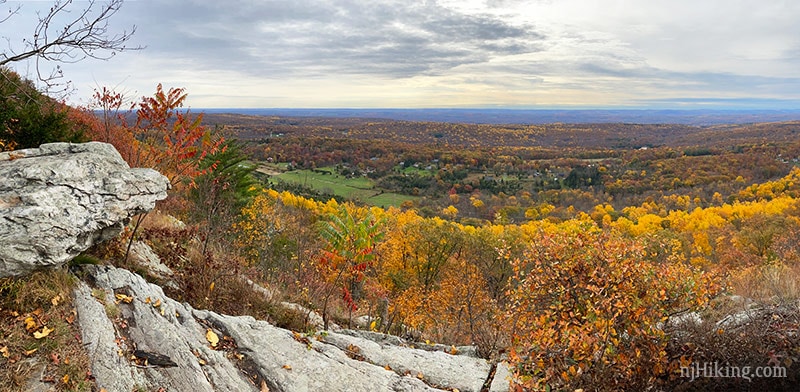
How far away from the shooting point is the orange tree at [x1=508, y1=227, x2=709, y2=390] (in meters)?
6.38

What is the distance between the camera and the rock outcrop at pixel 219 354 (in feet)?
16.4

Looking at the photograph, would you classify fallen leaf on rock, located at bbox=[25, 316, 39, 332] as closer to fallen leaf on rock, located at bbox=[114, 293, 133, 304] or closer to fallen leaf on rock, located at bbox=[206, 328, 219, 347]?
fallen leaf on rock, located at bbox=[114, 293, 133, 304]

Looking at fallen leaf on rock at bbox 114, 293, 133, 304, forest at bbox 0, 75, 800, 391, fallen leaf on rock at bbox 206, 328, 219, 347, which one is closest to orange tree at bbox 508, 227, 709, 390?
forest at bbox 0, 75, 800, 391

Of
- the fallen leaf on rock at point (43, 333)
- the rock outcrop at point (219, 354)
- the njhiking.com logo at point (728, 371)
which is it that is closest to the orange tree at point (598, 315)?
the njhiking.com logo at point (728, 371)

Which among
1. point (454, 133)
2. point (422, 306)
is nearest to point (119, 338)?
point (422, 306)

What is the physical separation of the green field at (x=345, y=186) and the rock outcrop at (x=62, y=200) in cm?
6488

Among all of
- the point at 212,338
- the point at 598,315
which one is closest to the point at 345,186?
the point at 212,338

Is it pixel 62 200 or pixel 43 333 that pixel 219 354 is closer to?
pixel 43 333

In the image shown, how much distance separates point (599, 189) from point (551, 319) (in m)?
101

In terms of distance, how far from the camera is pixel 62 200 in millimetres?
5121

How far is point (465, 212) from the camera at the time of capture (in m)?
83.8

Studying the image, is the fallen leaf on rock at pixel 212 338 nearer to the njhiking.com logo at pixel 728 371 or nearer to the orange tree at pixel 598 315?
the orange tree at pixel 598 315

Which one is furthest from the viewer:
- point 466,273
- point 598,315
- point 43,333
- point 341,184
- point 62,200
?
point 341,184

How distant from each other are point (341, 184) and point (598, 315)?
82470mm
